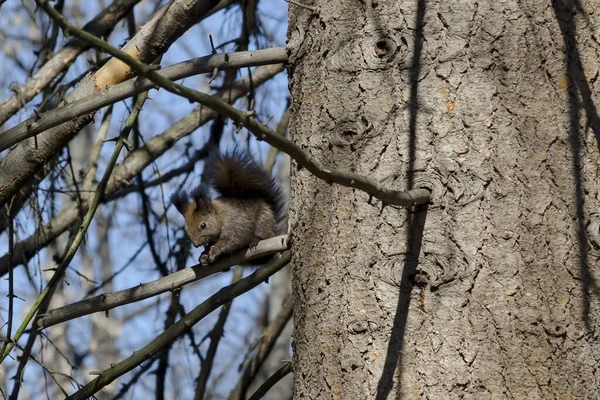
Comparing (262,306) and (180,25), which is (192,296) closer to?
(262,306)

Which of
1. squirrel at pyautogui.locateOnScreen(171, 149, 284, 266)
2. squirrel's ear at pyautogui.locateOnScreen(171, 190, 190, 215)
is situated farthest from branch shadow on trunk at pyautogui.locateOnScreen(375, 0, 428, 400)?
squirrel's ear at pyautogui.locateOnScreen(171, 190, 190, 215)

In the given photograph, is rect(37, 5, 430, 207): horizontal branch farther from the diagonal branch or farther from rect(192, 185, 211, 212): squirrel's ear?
rect(192, 185, 211, 212): squirrel's ear

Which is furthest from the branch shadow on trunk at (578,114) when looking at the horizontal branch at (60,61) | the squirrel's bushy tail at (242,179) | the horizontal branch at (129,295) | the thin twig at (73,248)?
the horizontal branch at (60,61)

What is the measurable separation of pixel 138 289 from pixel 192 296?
28.5 ft

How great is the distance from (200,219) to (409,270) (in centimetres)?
139

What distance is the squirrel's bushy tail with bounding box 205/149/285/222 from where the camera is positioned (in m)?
2.62

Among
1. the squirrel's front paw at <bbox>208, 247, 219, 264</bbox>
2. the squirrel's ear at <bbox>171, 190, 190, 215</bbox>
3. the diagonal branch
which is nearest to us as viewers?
the diagonal branch

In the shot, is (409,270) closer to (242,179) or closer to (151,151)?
(242,179)

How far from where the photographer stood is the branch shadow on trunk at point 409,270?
1.50 meters

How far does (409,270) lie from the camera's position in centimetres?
153

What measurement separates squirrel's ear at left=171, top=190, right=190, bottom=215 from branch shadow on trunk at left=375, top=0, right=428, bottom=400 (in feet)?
4.67

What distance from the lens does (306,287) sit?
167cm

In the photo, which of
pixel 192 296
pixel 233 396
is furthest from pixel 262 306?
pixel 233 396

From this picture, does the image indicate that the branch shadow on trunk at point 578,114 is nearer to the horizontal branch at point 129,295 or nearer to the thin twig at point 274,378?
the horizontal branch at point 129,295
